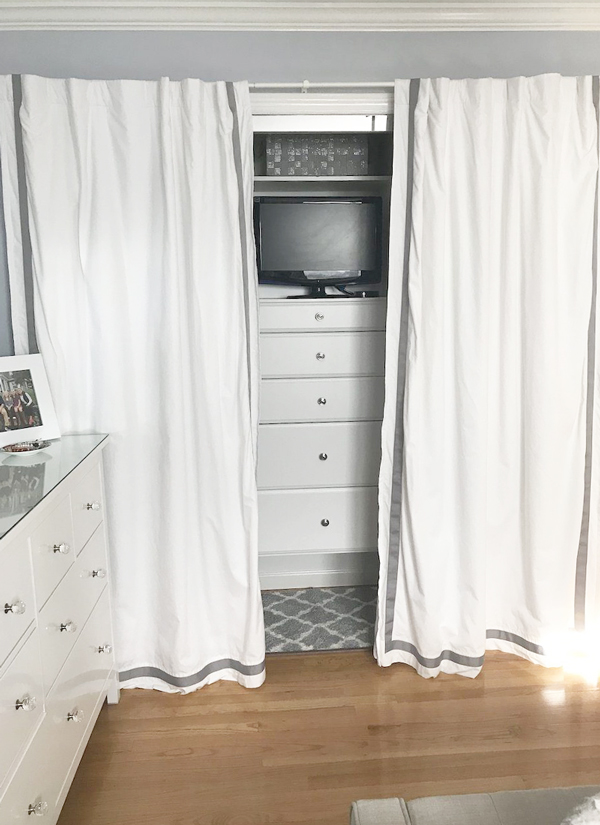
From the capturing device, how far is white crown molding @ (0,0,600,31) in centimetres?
241

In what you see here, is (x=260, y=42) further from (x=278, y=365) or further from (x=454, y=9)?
(x=278, y=365)

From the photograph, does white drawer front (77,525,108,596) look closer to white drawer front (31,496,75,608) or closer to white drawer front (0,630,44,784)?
white drawer front (31,496,75,608)

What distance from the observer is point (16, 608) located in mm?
1431

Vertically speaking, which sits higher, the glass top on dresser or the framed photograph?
the framed photograph

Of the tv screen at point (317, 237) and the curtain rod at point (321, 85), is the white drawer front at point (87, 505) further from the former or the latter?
the curtain rod at point (321, 85)

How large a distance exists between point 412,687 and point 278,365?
1.39 m

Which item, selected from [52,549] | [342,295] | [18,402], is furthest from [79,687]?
[342,295]

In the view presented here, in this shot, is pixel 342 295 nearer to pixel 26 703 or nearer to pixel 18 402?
pixel 18 402

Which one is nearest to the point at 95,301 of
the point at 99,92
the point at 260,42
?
the point at 99,92

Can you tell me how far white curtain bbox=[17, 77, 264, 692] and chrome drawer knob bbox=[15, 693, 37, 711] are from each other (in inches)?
34.9

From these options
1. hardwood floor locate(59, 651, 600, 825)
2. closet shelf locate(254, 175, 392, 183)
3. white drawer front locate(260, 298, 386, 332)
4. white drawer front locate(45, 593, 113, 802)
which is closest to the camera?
white drawer front locate(45, 593, 113, 802)

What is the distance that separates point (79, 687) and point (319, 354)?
161 centimetres

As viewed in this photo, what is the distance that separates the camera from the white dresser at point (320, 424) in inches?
115

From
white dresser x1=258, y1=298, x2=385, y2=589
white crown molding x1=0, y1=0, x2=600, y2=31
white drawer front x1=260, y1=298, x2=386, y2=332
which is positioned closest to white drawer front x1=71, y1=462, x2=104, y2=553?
white dresser x1=258, y1=298, x2=385, y2=589
